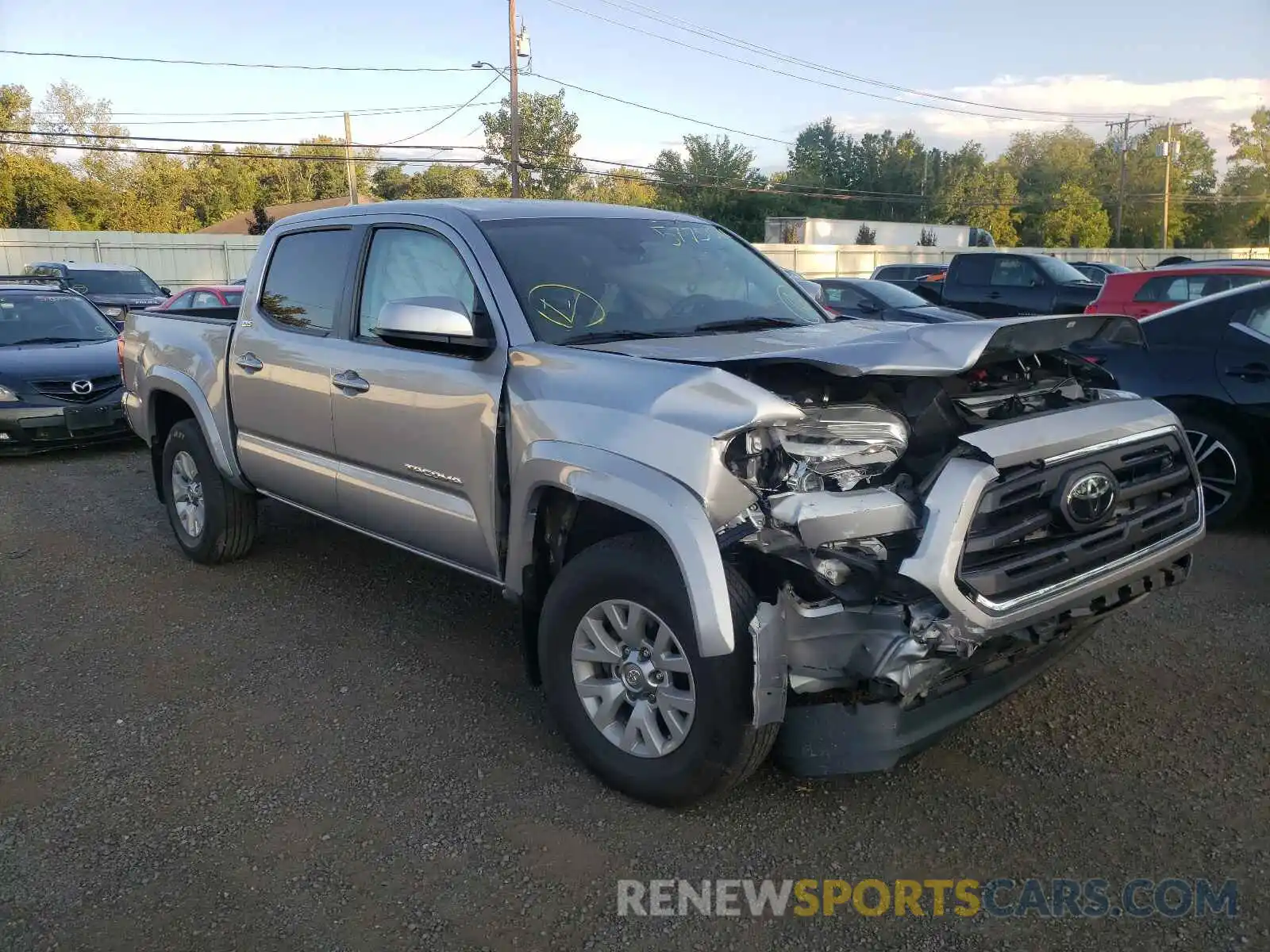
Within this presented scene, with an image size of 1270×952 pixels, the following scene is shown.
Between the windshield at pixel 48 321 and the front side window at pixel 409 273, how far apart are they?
7.47m

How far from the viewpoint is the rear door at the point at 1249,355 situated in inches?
229

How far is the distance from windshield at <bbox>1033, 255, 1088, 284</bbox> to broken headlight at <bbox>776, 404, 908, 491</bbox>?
53.7ft

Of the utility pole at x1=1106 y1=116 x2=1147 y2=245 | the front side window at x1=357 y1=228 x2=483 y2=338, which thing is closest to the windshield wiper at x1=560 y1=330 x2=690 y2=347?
A: the front side window at x1=357 y1=228 x2=483 y2=338

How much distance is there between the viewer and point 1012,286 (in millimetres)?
18141

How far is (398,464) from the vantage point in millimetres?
4191

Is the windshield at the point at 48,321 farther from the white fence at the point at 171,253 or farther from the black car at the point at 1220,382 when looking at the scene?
the white fence at the point at 171,253

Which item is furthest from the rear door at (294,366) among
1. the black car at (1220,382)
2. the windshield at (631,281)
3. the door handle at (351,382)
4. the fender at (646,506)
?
the black car at (1220,382)

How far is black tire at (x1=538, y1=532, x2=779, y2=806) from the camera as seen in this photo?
9.69 ft

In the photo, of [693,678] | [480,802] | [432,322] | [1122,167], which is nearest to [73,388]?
[432,322]

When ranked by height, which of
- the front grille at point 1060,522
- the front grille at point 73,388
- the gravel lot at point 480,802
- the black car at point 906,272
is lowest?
the gravel lot at point 480,802

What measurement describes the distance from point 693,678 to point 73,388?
27.8 ft

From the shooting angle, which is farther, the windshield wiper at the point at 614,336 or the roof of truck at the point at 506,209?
the roof of truck at the point at 506,209

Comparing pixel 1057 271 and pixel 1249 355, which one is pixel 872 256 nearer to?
pixel 1057 271

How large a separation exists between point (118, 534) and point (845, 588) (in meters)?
5.65
